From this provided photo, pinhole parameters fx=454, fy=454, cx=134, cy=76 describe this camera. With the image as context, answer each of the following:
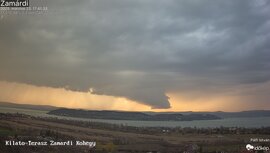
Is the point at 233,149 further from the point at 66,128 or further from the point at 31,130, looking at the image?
the point at 31,130

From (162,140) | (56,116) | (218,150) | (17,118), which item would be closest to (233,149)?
(218,150)

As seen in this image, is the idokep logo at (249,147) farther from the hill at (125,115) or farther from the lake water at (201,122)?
the hill at (125,115)

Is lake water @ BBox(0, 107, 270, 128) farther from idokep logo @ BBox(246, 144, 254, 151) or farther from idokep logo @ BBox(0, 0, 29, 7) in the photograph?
idokep logo @ BBox(0, 0, 29, 7)

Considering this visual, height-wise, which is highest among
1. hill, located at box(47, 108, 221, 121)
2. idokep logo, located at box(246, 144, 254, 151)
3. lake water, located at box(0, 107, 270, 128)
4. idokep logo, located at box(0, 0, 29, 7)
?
idokep logo, located at box(0, 0, 29, 7)

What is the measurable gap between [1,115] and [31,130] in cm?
108

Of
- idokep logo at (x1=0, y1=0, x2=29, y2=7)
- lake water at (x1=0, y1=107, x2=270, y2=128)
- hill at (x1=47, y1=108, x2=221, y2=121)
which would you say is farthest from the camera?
hill at (x1=47, y1=108, x2=221, y2=121)

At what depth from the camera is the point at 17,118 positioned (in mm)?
14781

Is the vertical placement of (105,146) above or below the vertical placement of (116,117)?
below

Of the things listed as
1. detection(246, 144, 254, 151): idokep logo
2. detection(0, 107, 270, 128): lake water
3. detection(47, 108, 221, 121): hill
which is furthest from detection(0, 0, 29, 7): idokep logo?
detection(246, 144, 254, 151): idokep logo

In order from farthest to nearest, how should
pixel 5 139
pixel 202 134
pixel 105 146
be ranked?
1. pixel 202 134
2. pixel 105 146
3. pixel 5 139

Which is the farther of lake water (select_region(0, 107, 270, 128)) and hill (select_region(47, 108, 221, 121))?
hill (select_region(47, 108, 221, 121))

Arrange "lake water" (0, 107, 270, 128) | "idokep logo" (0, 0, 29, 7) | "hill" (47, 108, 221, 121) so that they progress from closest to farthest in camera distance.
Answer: "idokep logo" (0, 0, 29, 7) → "lake water" (0, 107, 270, 128) → "hill" (47, 108, 221, 121)

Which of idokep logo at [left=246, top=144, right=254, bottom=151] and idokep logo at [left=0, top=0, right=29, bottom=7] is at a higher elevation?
idokep logo at [left=0, top=0, right=29, bottom=7]

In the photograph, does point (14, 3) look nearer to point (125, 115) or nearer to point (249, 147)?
point (125, 115)
